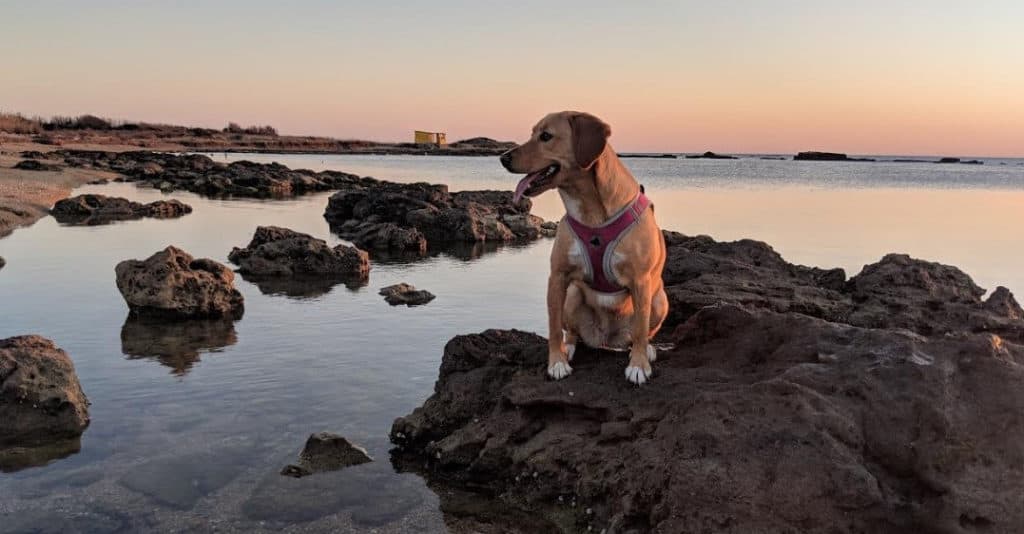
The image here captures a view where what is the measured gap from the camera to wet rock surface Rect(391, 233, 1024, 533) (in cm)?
409

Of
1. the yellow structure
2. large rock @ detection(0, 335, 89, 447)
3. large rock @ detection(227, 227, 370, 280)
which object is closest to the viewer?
large rock @ detection(0, 335, 89, 447)

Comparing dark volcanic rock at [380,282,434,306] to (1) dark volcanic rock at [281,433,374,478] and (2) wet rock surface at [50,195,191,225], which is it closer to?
(1) dark volcanic rock at [281,433,374,478]

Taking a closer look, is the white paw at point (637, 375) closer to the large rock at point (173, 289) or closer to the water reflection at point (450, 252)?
the large rock at point (173, 289)

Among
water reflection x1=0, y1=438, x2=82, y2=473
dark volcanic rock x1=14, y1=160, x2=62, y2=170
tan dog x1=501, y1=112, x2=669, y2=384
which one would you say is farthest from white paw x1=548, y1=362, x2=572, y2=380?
dark volcanic rock x1=14, y1=160, x2=62, y2=170

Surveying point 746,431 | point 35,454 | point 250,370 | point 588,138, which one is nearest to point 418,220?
point 250,370

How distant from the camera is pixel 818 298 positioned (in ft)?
32.8

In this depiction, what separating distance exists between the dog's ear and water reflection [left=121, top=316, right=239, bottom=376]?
5.90 metres

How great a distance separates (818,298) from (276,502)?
289 inches

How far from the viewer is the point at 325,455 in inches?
250

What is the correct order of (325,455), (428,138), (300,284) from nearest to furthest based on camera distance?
(325,455) < (300,284) < (428,138)

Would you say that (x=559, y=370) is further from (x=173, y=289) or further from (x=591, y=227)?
(x=173, y=289)

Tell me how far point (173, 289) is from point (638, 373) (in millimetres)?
8562

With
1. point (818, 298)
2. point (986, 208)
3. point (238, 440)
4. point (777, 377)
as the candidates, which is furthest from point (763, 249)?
point (986, 208)

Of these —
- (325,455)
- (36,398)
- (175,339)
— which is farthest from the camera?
(175,339)
